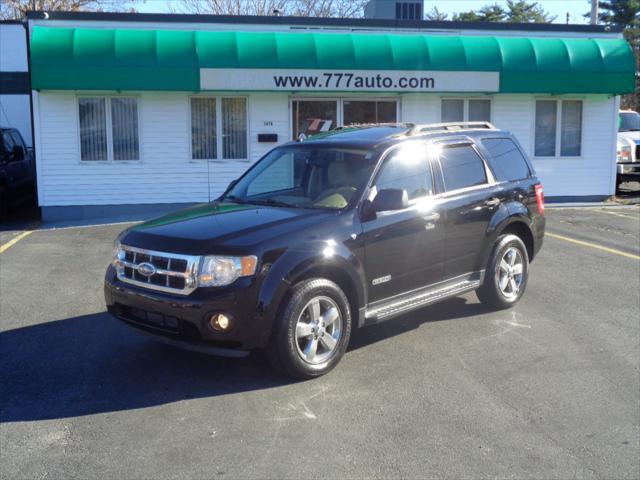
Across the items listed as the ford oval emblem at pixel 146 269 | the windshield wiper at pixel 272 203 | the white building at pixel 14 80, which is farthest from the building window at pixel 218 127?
the ford oval emblem at pixel 146 269

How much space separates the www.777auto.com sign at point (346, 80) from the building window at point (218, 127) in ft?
3.27

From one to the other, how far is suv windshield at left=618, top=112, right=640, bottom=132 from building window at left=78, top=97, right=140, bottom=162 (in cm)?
1371

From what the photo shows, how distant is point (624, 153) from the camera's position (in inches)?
733

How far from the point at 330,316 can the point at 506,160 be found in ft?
10.6

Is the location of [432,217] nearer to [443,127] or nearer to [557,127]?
[443,127]

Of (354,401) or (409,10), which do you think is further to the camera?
(409,10)

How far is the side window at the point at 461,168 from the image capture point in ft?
22.0

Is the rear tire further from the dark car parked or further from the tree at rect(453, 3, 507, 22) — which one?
the tree at rect(453, 3, 507, 22)

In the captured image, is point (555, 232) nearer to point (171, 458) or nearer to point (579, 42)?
point (579, 42)

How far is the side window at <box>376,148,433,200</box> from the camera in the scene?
20.0 feet

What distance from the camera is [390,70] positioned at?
15453 mm

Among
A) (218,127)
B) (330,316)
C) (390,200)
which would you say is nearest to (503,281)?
(390,200)

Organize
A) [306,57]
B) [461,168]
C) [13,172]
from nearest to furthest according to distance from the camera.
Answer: [461,168] → [306,57] → [13,172]

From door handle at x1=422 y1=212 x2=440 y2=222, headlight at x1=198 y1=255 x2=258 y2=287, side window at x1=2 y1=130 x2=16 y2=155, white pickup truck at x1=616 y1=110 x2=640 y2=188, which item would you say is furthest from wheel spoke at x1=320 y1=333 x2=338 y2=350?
white pickup truck at x1=616 y1=110 x2=640 y2=188
